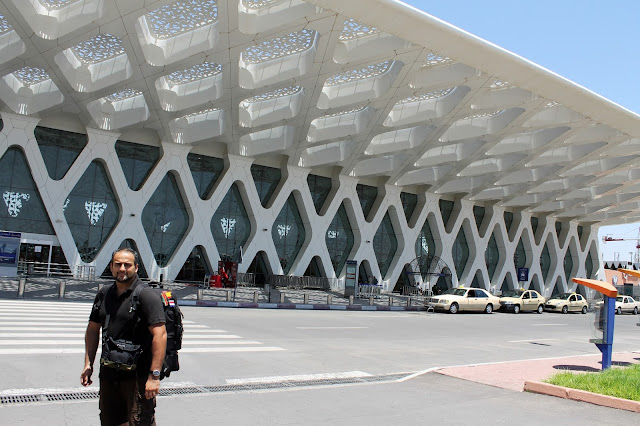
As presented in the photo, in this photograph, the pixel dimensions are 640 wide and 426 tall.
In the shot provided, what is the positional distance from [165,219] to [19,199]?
7310 mm

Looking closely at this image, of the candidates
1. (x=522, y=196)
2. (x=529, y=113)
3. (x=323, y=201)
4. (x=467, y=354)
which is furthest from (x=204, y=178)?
(x=522, y=196)

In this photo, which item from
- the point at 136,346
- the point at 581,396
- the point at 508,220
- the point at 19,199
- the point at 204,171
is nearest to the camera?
the point at 136,346

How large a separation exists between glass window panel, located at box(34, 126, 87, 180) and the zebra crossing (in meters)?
12.8

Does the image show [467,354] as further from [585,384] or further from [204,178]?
[204,178]

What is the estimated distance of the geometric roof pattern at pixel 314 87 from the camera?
18750 mm

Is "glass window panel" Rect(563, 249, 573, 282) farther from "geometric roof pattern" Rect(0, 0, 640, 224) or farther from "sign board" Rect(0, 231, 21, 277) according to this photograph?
"sign board" Rect(0, 231, 21, 277)

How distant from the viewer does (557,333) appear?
20.3 m

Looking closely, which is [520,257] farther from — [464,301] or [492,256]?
[464,301]

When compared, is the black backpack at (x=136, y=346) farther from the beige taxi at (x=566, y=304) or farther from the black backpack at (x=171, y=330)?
the beige taxi at (x=566, y=304)

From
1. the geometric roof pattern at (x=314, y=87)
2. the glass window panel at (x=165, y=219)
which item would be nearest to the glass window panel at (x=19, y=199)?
the geometric roof pattern at (x=314, y=87)

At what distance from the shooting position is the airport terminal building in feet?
65.1

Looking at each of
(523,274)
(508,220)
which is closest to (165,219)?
(523,274)

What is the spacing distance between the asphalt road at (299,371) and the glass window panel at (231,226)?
16.2 metres

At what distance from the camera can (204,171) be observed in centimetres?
3325
